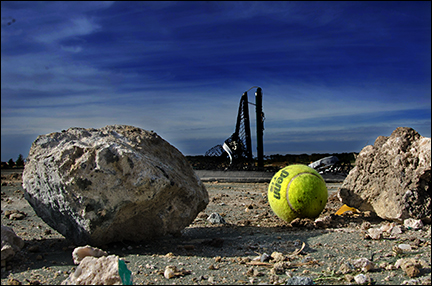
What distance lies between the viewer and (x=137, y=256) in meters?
4.20

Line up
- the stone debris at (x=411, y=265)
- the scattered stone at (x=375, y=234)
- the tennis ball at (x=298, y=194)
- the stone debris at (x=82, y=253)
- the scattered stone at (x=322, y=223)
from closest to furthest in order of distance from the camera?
the stone debris at (x=411, y=265) → the stone debris at (x=82, y=253) → the scattered stone at (x=375, y=234) → the scattered stone at (x=322, y=223) → the tennis ball at (x=298, y=194)

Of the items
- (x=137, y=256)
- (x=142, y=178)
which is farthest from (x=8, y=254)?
(x=142, y=178)

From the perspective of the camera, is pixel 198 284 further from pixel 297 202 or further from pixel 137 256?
pixel 297 202

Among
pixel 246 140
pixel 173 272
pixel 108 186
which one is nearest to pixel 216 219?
pixel 108 186

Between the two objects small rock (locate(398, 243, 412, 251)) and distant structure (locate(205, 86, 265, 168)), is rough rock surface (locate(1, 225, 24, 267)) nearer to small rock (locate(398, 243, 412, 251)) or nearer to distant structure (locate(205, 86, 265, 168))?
small rock (locate(398, 243, 412, 251))

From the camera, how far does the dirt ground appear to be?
11.4ft

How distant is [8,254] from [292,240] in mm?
3495

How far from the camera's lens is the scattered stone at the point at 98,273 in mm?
3051

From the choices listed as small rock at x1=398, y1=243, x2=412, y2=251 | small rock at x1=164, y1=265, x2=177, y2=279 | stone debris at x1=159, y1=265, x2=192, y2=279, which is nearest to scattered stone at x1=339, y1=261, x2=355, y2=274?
small rock at x1=398, y1=243, x2=412, y2=251

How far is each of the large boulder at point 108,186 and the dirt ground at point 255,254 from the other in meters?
0.33

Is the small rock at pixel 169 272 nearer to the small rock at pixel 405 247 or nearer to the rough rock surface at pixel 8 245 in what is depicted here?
the rough rock surface at pixel 8 245

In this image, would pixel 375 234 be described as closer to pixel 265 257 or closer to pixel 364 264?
pixel 364 264

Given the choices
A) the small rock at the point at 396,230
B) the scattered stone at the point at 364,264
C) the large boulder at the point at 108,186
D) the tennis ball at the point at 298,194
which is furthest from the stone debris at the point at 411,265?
the large boulder at the point at 108,186

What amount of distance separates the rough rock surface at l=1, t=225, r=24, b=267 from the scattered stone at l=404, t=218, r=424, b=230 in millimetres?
5241
